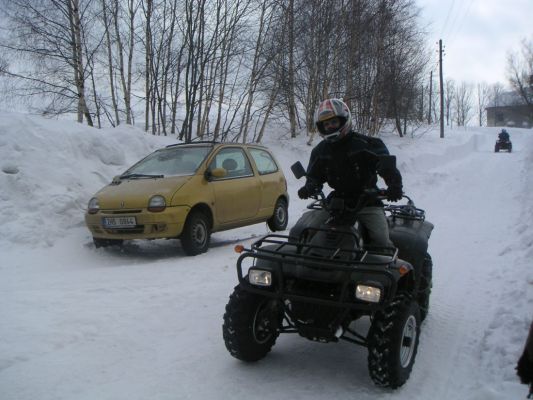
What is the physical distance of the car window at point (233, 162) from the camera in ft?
28.6

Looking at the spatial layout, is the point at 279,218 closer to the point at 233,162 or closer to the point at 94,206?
the point at 233,162

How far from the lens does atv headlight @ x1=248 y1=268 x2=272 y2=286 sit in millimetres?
3665

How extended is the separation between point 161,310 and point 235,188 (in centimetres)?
375

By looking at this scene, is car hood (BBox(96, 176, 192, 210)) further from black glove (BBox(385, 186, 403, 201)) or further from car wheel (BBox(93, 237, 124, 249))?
black glove (BBox(385, 186, 403, 201))

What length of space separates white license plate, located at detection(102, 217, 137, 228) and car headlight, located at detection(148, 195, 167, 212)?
32cm

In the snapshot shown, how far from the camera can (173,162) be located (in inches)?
340

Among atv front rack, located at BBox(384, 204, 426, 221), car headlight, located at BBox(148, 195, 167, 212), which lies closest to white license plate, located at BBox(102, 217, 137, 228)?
car headlight, located at BBox(148, 195, 167, 212)

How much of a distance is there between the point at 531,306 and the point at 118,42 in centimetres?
1596

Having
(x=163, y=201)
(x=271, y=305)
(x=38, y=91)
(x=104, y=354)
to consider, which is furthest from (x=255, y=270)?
(x=38, y=91)

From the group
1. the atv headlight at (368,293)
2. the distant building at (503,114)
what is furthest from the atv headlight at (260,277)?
the distant building at (503,114)

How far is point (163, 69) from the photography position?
16.7 m

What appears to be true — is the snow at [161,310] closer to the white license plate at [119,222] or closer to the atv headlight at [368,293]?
the white license plate at [119,222]

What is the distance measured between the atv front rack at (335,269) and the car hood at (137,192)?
4.09 m

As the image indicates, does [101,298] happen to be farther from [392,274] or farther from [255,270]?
[392,274]
